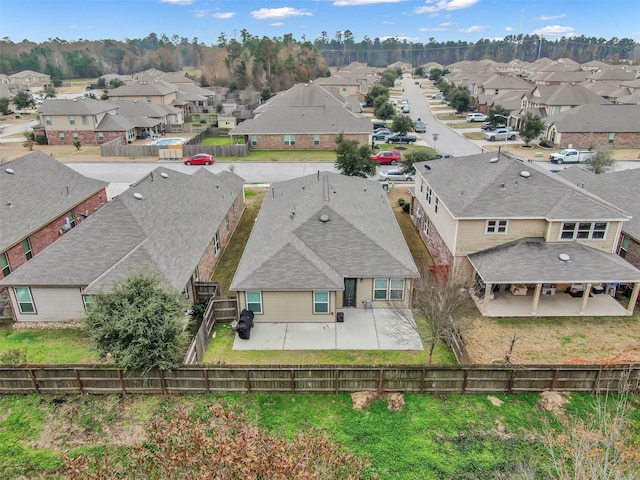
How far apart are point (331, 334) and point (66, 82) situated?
175m

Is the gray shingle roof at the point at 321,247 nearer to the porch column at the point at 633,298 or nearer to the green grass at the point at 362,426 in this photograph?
the green grass at the point at 362,426

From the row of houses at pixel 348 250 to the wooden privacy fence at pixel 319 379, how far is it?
4331 millimetres

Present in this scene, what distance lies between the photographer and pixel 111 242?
847 inches

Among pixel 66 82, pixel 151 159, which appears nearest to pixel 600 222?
pixel 151 159

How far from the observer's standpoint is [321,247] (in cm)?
2172

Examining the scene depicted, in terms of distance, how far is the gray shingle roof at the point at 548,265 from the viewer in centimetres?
2039

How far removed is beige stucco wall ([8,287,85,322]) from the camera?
793 inches

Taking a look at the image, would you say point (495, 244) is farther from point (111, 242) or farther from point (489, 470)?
point (111, 242)

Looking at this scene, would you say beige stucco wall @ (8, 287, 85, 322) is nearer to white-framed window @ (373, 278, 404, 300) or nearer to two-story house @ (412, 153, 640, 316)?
white-framed window @ (373, 278, 404, 300)

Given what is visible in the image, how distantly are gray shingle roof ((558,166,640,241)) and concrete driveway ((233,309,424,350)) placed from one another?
14458 millimetres

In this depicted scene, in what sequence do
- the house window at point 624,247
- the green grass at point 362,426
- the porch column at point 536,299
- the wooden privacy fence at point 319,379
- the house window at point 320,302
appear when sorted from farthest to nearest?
the house window at point 624,247 → the porch column at point 536,299 → the house window at point 320,302 → the wooden privacy fence at point 319,379 → the green grass at point 362,426

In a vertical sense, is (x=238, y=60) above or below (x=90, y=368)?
above

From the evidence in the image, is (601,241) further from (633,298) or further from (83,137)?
(83,137)

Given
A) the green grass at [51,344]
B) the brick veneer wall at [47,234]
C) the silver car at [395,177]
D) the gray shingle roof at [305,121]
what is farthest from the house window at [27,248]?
the gray shingle roof at [305,121]
